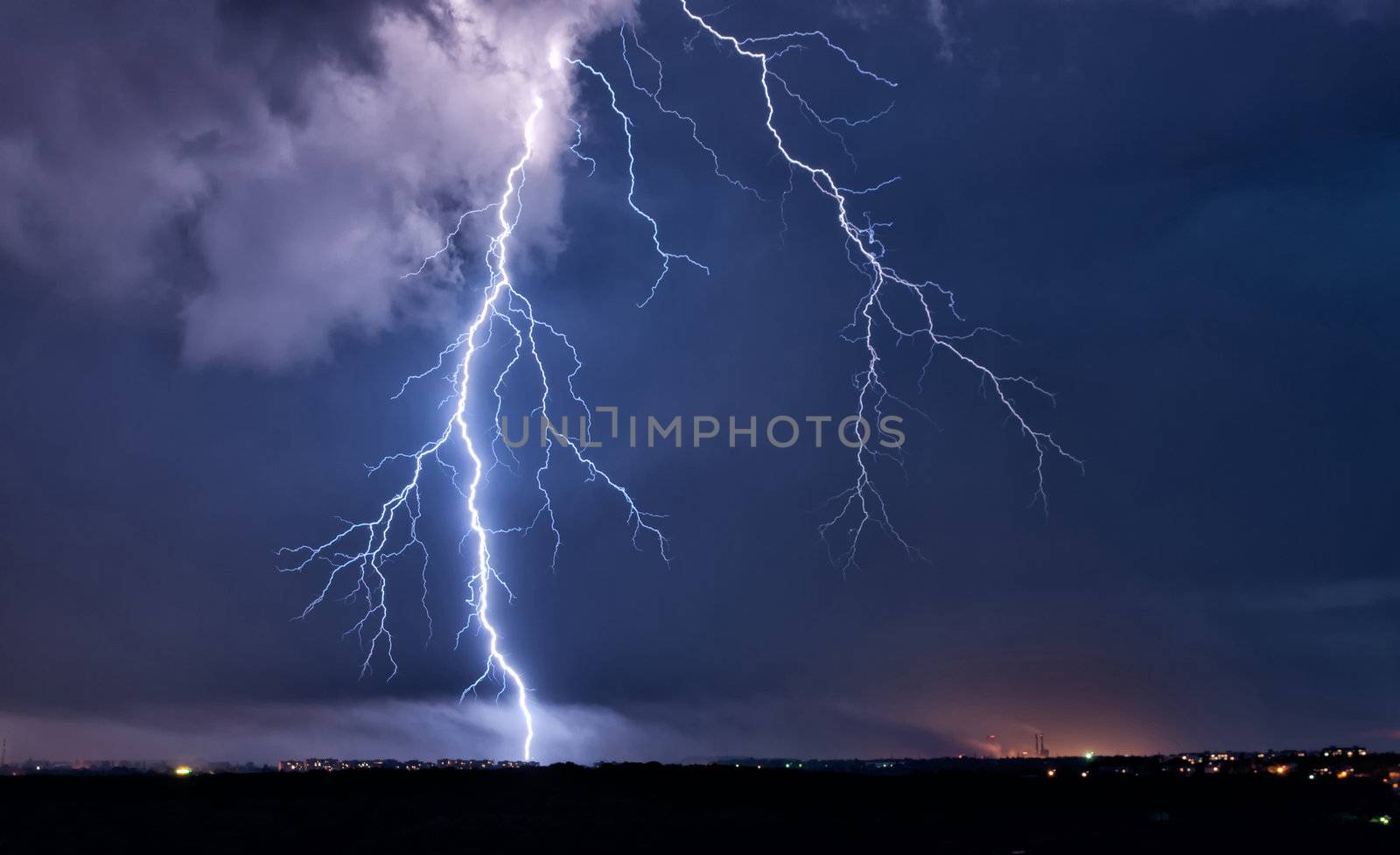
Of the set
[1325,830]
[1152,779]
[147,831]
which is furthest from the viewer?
[1152,779]

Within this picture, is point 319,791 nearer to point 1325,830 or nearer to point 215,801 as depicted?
point 215,801

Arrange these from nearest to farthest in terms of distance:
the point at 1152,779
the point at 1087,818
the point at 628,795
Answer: the point at 1087,818, the point at 628,795, the point at 1152,779

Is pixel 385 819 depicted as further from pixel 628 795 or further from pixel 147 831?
pixel 628 795

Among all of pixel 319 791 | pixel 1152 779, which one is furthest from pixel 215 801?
pixel 1152 779

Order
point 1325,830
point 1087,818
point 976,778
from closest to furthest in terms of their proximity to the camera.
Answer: point 1325,830 < point 1087,818 < point 976,778

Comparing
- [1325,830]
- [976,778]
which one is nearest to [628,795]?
[1325,830]

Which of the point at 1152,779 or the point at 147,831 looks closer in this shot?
the point at 147,831
